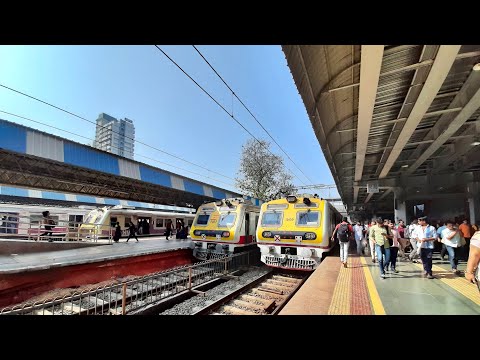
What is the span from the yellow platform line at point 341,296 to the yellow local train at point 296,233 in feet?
5.61

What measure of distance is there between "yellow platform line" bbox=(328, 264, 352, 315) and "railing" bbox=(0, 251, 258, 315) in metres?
4.08

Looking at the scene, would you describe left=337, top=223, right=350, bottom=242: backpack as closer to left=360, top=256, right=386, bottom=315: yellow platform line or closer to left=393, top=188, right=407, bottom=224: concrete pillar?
left=360, top=256, right=386, bottom=315: yellow platform line

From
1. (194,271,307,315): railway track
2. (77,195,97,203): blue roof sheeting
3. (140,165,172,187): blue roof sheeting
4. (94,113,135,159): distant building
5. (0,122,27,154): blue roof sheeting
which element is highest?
(94,113,135,159): distant building

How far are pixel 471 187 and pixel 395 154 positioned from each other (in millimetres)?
9001

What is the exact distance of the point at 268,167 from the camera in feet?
122

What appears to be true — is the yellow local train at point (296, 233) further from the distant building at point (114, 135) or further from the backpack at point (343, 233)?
the distant building at point (114, 135)

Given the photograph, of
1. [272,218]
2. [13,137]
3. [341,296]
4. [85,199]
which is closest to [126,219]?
[13,137]

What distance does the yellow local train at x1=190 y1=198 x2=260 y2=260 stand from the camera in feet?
37.5

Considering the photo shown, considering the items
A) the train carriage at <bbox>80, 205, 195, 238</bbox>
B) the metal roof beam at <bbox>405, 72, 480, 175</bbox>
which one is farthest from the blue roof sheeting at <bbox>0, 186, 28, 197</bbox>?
the metal roof beam at <bbox>405, 72, 480, 175</bbox>

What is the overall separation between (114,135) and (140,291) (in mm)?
9797

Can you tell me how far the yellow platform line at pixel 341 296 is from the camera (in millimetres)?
4432

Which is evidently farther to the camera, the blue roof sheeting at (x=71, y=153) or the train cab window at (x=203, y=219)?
the train cab window at (x=203, y=219)

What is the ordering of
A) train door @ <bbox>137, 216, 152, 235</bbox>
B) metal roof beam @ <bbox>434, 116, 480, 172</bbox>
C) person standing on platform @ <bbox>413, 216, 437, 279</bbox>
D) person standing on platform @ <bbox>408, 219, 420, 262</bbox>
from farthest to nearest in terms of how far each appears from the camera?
train door @ <bbox>137, 216, 152, 235</bbox> → person standing on platform @ <bbox>408, 219, 420, 262</bbox> → metal roof beam @ <bbox>434, 116, 480, 172</bbox> → person standing on platform @ <bbox>413, 216, 437, 279</bbox>

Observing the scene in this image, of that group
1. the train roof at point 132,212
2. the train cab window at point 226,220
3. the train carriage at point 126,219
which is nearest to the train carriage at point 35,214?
the train carriage at point 126,219
